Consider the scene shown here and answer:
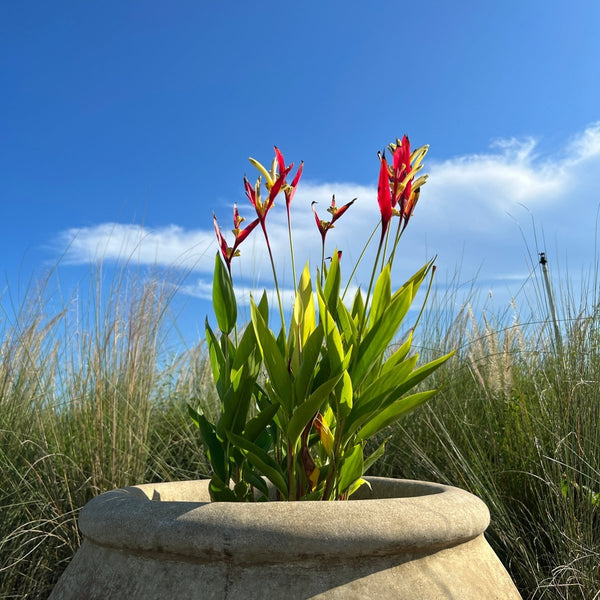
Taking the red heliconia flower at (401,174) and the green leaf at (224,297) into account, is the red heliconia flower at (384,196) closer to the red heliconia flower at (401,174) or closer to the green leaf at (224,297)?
the red heliconia flower at (401,174)

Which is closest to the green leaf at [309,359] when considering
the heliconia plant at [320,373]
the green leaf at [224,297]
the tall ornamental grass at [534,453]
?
the heliconia plant at [320,373]

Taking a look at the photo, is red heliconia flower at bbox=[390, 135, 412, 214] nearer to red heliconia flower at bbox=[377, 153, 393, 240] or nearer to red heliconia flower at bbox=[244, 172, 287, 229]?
red heliconia flower at bbox=[377, 153, 393, 240]

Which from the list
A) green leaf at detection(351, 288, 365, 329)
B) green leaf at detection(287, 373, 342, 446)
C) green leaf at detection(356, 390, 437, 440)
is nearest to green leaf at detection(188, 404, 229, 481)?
green leaf at detection(287, 373, 342, 446)

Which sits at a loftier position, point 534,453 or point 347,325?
point 347,325

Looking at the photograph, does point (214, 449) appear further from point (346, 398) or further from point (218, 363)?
point (346, 398)

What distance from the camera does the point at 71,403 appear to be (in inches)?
107

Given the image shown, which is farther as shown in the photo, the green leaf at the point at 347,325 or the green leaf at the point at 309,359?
the green leaf at the point at 347,325

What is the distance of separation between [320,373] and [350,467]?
0.23m

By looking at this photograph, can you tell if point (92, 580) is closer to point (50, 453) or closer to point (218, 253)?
point (218, 253)

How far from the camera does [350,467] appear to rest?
1.49 m

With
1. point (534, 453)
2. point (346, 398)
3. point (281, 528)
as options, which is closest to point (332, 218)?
point (346, 398)

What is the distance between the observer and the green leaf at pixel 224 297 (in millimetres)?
1670

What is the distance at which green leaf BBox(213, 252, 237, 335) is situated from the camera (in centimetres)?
167

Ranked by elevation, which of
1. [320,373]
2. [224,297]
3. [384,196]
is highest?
[384,196]
